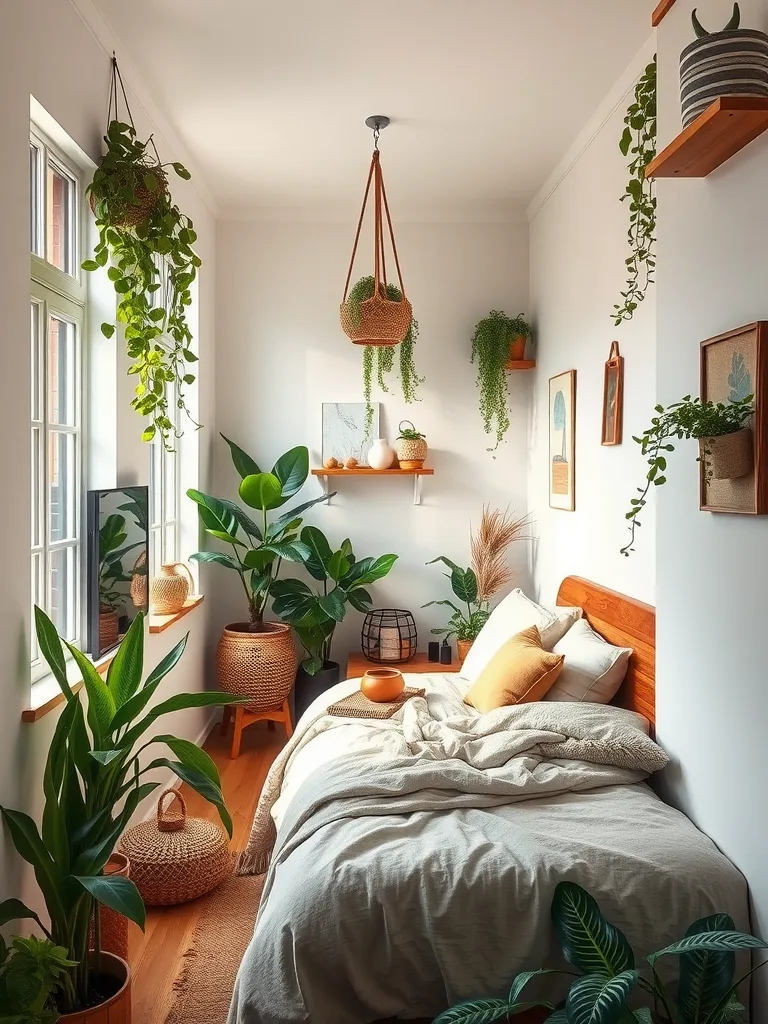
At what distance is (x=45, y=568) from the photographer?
2627mm

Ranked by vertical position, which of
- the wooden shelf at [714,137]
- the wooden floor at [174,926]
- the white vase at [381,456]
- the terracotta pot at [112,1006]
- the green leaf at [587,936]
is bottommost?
the wooden floor at [174,926]

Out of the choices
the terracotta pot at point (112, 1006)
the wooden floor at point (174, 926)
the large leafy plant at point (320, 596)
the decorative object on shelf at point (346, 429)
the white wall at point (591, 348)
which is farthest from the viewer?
the decorative object on shelf at point (346, 429)

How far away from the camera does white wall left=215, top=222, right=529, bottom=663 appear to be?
496 cm

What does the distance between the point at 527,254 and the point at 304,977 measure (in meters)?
4.12

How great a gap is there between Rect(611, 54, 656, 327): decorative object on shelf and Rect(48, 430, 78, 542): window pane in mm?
1895

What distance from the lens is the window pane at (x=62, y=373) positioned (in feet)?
9.29

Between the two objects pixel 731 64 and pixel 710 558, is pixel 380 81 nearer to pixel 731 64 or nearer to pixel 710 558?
pixel 731 64

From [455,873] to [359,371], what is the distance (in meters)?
3.46

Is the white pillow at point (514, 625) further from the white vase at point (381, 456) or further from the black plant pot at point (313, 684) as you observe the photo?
the white vase at point (381, 456)

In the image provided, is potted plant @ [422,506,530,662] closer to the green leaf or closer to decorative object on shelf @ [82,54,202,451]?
decorative object on shelf @ [82,54,202,451]

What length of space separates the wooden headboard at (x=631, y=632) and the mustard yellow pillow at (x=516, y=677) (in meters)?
0.24

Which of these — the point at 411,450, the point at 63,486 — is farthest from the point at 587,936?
the point at 411,450

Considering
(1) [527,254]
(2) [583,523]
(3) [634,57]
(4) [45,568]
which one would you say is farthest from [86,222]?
(1) [527,254]

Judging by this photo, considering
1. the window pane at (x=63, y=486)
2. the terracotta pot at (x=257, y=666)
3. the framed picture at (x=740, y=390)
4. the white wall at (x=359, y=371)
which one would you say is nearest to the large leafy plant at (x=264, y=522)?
the terracotta pot at (x=257, y=666)
